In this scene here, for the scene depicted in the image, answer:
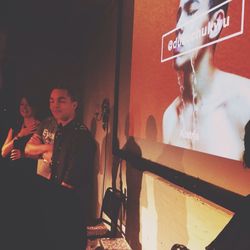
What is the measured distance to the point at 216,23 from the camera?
5.52 feet

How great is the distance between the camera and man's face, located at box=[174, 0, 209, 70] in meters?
1.81

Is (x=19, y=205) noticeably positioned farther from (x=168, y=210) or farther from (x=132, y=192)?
(x=132, y=192)

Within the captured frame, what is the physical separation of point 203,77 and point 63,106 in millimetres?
1432

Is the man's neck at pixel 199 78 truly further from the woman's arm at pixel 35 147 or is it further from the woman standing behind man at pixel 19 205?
the woman's arm at pixel 35 147

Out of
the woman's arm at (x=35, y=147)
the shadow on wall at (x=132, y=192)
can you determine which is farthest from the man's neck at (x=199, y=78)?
the woman's arm at (x=35, y=147)

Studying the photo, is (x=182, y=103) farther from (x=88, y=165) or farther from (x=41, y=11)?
(x=41, y=11)

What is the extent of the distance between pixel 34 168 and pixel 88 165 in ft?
3.36

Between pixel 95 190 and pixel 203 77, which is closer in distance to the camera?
pixel 203 77

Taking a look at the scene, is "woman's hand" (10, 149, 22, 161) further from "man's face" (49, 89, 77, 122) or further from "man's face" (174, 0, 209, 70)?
"man's face" (174, 0, 209, 70)

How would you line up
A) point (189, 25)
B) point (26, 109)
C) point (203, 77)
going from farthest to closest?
point (26, 109), point (189, 25), point (203, 77)

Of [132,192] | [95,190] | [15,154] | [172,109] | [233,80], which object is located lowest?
[95,190]

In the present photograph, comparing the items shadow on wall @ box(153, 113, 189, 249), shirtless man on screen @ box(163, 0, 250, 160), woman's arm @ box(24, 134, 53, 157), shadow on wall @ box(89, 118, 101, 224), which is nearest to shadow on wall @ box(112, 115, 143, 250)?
shadow on wall @ box(153, 113, 189, 249)

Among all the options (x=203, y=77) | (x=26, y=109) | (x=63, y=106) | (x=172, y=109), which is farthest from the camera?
(x=26, y=109)

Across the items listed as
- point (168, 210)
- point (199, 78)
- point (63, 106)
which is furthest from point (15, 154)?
point (199, 78)
